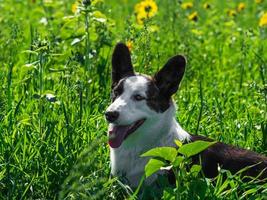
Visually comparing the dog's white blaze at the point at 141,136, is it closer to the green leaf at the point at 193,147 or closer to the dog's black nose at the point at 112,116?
the dog's black nose at the point at 112,116

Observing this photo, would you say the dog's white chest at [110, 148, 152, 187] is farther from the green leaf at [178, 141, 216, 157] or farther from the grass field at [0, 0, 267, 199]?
the green leaf at [178, 141, 216, 157]

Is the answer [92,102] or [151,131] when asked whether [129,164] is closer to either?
[151,131]

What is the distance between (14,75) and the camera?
6809 millimetres

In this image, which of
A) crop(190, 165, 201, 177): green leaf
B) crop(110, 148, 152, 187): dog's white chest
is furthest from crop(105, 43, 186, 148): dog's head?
crop(190, 165, 201, 177): green leaf

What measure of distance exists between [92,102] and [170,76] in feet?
4.41

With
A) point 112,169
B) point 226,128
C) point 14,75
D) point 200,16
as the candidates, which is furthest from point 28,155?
point 200,16

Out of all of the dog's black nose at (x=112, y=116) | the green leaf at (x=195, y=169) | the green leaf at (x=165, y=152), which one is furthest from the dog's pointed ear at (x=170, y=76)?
the green leaf at (x=165, y=152)

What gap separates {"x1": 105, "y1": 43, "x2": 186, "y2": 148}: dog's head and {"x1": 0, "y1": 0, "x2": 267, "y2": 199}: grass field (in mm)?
232

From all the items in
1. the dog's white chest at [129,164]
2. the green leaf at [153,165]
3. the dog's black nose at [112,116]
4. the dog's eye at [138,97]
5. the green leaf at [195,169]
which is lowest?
the dog's white chest at [129,164]

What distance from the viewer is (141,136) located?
197 inches

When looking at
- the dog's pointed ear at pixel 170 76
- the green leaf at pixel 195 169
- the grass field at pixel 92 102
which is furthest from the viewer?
the dog's pointed ear at pixel 170 76

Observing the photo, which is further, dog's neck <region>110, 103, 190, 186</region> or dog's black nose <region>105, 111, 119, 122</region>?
dog's neck <region>110, 103, 190, 186</region>

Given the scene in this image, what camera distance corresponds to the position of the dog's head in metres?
4.81

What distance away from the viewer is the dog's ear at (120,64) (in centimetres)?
516
